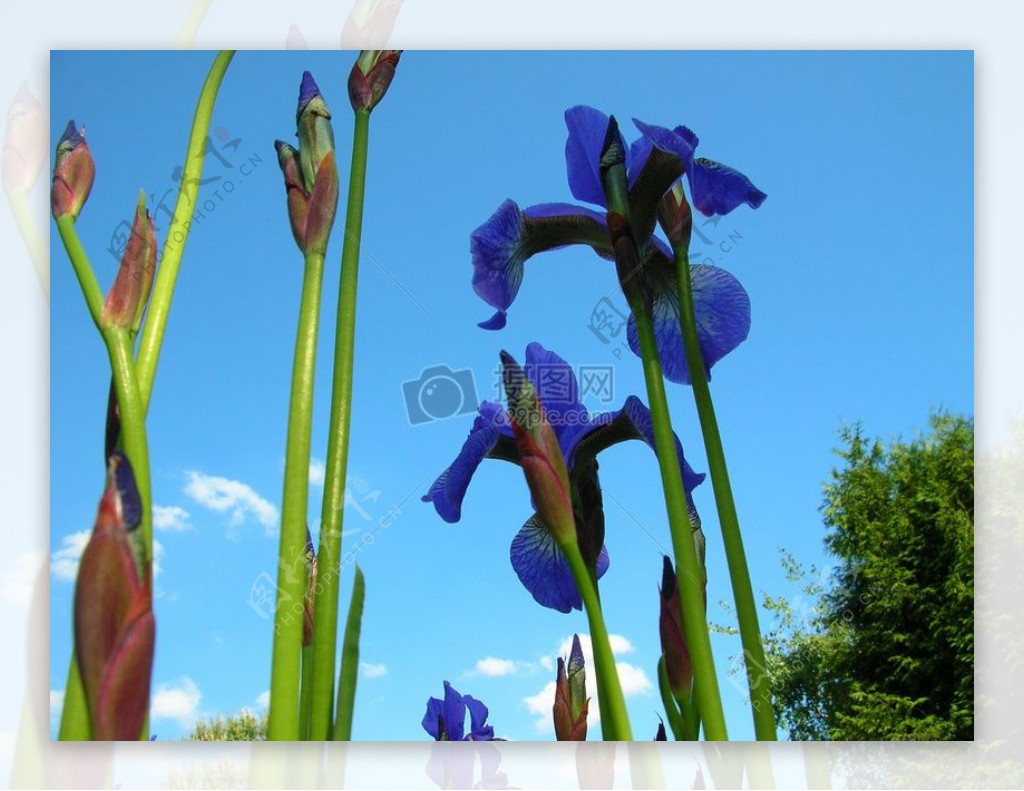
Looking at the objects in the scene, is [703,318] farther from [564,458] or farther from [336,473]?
[336,473]

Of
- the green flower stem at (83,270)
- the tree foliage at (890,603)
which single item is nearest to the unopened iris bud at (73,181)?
the green flower stem at (83,270)

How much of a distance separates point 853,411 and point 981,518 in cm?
28

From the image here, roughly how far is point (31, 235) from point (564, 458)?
83 centimetres

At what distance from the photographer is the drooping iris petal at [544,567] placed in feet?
5.21

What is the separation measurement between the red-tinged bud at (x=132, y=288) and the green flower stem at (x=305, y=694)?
1.49 ft

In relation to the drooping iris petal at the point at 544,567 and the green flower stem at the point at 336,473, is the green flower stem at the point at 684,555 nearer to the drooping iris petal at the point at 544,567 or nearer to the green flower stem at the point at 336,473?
the drooping iris petal at the point at 544,567

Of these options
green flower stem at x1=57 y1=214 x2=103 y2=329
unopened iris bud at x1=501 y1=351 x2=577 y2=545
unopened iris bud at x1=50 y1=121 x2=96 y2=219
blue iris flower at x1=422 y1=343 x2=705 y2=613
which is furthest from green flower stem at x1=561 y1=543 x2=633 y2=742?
unopened iris bud at x1=50 y1=121 x2=96 y2=219

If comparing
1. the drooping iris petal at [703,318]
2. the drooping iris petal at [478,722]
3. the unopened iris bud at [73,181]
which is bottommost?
the drooping iris petal at [478,722]

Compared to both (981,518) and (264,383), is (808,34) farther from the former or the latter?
(264,383)

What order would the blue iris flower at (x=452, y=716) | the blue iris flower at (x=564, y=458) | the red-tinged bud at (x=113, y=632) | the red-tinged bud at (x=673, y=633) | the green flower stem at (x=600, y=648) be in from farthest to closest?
the blue iris flower at (x=452, y=716) < the blue iris flower at (x=564, y=458) < the red-tinged bud at (x=673, y=633) < the green flower stem at (x=600, y=648) < the red-tinged bud at (x=113, y=632)

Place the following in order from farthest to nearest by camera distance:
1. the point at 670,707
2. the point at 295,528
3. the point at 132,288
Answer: the point at 670,707, the point at 295,528, the point at 132,288

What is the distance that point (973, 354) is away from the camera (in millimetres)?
1773

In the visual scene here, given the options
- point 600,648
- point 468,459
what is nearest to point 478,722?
point 468,459

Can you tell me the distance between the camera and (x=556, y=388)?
162cm
